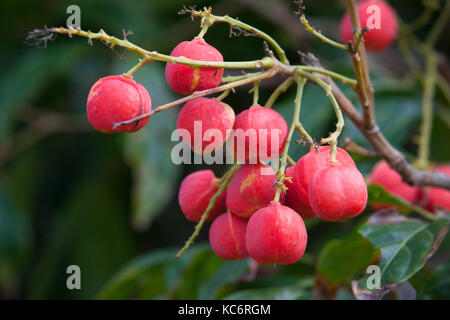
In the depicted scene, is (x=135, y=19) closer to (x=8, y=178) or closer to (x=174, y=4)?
(x=174, y=4)

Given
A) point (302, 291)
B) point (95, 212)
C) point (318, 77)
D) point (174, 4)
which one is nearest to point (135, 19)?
point (174, 4)

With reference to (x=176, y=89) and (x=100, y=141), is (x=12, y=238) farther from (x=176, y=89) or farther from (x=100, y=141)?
(x=176, y=89)

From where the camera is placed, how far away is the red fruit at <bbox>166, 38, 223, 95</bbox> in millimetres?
598

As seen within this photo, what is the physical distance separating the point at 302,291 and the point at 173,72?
64cm

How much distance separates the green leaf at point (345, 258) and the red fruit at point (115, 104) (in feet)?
1.80

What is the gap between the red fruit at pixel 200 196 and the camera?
719 mm

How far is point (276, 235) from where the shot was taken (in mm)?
597

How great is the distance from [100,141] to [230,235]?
1.42 meters

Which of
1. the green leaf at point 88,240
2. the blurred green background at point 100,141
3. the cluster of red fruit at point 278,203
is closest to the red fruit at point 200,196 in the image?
the cluster of red fruit at point 278,203

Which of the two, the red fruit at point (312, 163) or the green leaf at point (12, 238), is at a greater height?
the green leaf at point (12, 238)

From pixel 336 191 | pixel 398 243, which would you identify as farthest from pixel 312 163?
pixel 398 243

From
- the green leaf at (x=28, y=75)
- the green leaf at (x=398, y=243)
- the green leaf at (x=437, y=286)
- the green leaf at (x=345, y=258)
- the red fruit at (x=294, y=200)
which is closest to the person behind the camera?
the red fruit at (x=294, y=200)

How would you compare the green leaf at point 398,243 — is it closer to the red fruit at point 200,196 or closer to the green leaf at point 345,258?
the green leaf at point 345,258

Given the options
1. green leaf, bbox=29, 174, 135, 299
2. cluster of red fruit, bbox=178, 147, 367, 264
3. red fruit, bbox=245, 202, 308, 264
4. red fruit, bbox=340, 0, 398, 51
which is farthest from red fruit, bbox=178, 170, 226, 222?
green leaf, bbox=29, 174, 135, 299
